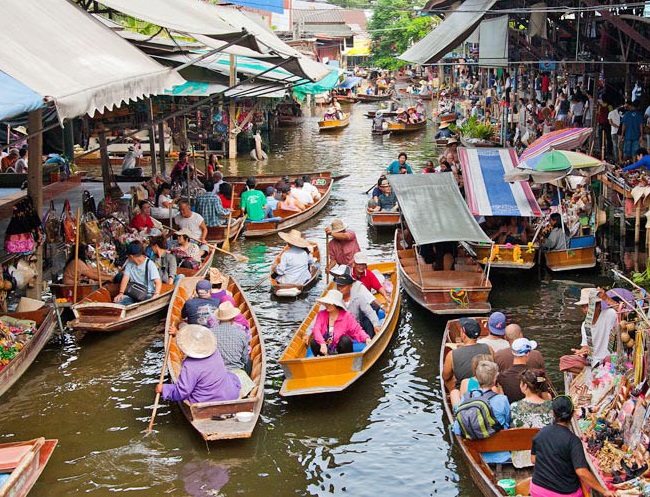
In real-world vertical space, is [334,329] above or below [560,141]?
below

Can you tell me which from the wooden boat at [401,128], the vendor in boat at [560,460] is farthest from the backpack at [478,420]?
the wooden boat at [401,128]

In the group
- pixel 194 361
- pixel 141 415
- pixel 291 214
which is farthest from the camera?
pixel 291 214

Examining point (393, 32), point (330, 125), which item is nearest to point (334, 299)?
point (330, 125)

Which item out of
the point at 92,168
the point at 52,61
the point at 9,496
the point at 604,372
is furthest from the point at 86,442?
the point at 92,168

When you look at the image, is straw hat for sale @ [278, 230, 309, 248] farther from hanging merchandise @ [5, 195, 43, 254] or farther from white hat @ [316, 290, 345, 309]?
white hat @ [316, 290, 345, 309]

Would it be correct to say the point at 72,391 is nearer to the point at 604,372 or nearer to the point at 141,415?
the point at 141,415

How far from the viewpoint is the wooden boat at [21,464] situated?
668 centimetres

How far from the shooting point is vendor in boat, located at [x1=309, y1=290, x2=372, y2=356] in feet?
31.1

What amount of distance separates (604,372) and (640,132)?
33.0 ft

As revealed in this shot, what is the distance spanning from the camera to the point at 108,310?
36.5 ft

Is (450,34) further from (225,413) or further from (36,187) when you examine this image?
(225,413)

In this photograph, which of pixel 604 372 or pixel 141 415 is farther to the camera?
pixel 141 415

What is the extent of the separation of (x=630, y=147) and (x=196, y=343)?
479 inches

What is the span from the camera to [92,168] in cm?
2595
